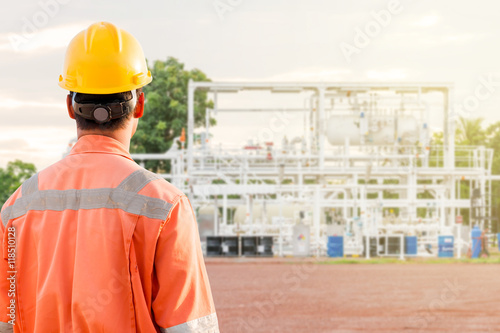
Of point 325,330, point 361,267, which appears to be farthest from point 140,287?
point 361,267

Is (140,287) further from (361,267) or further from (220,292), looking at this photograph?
(361,267)

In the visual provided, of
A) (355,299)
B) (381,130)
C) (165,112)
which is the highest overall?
(165,112)

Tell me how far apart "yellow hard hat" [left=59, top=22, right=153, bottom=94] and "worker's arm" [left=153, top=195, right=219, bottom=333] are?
1.75ft

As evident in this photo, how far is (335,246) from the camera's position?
83.7 ft

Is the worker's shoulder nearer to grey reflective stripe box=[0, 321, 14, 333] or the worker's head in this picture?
the worker's head

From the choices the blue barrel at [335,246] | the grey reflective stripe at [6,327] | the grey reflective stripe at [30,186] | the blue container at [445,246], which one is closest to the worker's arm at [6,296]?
the grey reflective stripe at [6,327]

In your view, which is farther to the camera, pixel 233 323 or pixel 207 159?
pixel 207 159

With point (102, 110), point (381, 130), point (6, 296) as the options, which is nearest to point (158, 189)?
point (102, 110)

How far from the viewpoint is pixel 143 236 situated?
7.09 ft

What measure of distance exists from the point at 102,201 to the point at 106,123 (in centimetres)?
29

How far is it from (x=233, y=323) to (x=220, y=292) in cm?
414

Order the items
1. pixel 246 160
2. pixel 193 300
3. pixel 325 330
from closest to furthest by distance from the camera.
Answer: pixel 193 300 → pixel 325 330 → pixel 246 160

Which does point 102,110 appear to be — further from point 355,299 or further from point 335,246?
point 335,246

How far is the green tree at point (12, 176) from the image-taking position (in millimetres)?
51531
